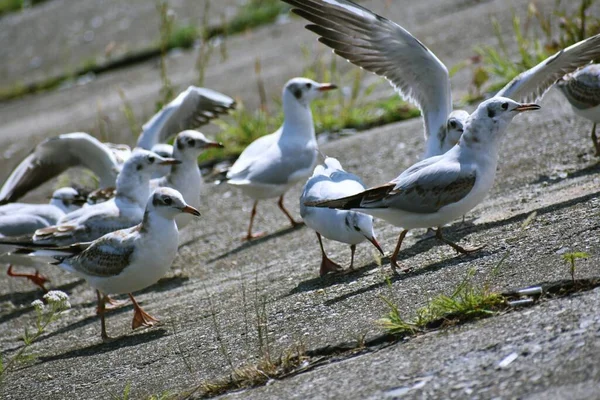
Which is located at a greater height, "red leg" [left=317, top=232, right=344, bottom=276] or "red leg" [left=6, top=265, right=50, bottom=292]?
"red leg" [left=317, top=232, right=344, bottom=276]

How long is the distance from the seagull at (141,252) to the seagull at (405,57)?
1.73 metres

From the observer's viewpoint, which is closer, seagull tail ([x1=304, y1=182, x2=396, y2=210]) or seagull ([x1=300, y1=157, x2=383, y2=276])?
seagull tail ([x1=304, y1=182, x2=396, y2=210])

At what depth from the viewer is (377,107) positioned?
30.2ft

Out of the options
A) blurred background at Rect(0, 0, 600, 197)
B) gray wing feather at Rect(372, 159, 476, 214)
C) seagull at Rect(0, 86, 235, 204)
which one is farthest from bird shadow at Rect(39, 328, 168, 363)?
blurred background at Rect(0, 0, 600, 197)

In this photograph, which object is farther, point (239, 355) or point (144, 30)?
point (144, 30)

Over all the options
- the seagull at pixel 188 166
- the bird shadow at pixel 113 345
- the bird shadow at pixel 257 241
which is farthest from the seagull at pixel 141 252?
the bird shadow at pixel 257 241

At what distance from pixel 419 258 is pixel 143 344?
1630 millimetres

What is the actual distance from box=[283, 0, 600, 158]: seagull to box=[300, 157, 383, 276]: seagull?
84 cm

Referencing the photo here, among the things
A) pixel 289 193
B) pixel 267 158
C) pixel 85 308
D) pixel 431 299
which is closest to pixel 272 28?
pixel 289 193

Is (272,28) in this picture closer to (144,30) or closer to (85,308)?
(144,30)

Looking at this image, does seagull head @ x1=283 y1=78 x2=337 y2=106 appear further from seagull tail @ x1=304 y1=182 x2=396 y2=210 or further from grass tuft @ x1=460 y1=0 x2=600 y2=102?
seagull tail @ x1=304 y1=182 x2=396 y2=210

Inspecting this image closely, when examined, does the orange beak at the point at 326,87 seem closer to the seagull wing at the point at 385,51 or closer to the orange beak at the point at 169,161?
the seagull wing at the point at 385,51

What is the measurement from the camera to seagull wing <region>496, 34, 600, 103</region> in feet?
20.0

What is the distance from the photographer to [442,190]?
4938mm
